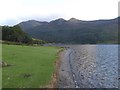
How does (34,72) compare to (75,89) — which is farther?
(34,72)

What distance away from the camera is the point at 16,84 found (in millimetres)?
29547

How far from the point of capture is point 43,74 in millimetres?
37719

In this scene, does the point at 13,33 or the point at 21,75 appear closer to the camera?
the point at 21,75

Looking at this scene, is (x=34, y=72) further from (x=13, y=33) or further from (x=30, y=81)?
(x=13, y=33)

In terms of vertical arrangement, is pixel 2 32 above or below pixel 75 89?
above

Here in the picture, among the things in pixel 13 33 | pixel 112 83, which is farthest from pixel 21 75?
pixel 13 33

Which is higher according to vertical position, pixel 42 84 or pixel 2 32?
pixel 2 32

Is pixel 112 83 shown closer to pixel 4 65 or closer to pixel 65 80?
pixel 65 80

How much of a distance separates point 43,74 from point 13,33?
147 metres

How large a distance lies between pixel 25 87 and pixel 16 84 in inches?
69.3

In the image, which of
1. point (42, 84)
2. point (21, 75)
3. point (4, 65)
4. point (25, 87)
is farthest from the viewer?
point (4, 65)

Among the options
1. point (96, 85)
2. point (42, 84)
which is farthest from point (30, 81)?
point (96, 85)

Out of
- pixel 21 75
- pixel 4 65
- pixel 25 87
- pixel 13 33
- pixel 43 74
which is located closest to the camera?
pixel 25 87

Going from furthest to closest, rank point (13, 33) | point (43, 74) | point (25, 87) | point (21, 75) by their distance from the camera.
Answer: point (13, 33)
point (43, 74)
point (21, 75)
point (25, 87)
